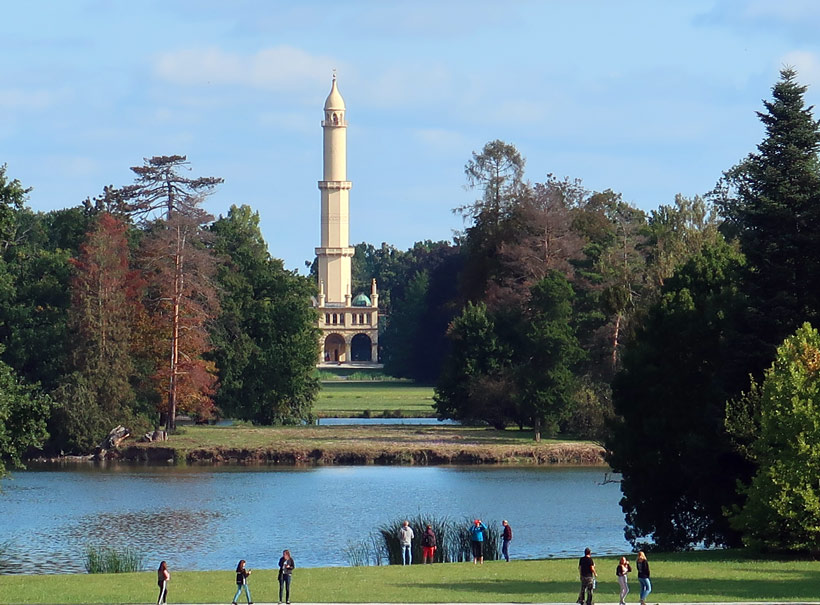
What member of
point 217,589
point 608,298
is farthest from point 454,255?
point 217,589

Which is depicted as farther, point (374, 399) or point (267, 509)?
point (374, 399)

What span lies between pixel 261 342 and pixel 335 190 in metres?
78.9

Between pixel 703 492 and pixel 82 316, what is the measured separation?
108ft

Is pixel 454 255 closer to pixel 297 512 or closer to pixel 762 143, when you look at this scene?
pixel 297 512

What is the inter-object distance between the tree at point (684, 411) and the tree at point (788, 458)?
2251 mm

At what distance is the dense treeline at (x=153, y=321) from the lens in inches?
2274

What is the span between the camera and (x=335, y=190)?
14812cm

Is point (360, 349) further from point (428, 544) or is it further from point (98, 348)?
point (428, 544)

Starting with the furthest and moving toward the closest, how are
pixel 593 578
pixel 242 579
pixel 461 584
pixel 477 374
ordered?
pixel 477 374
pixel 461 584
pixel 242 579
pixel 593 578

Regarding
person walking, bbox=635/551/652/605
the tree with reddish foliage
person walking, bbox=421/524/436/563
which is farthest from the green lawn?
person walking, bbox=635/551/652/605

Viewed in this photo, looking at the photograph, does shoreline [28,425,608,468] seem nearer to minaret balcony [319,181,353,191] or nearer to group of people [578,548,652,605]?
group of people [578,548,652,605]

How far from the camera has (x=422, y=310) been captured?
128 meters

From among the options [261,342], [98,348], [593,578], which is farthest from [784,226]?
[261,342]

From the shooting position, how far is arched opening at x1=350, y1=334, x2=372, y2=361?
17112 cm
